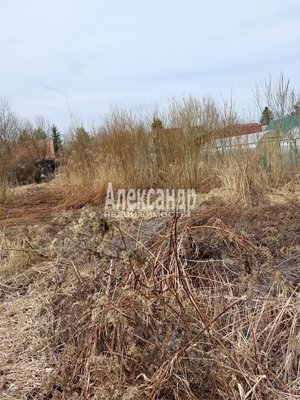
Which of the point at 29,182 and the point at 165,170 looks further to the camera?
the point at 29,182

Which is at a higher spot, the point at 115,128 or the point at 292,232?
the point at 115,128

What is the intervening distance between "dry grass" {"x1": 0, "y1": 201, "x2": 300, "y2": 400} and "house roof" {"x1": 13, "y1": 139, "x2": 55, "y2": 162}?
550 inches

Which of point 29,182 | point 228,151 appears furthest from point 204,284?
point 29,182

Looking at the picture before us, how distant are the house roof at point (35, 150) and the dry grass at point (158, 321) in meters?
14.0

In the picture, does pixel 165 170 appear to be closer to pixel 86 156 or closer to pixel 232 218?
pixel 86 156

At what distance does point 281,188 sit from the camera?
20.0 ft

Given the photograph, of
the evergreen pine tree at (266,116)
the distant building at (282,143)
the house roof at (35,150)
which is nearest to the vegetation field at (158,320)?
the distant building at (282,143)

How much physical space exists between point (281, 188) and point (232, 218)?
277 centimetres

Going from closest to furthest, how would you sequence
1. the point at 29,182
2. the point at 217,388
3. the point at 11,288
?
the point at 217,388, the point at 11,288, the point at 29,182

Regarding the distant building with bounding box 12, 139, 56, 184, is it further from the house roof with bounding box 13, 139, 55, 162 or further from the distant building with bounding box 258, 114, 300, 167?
the distant building with bounding box 258, 114, 300, 167

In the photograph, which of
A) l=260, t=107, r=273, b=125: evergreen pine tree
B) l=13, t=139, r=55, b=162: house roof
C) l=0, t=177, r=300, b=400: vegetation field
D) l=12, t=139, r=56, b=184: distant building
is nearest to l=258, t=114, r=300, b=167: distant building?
l=260, t=107, r=273, b=125: evergreen pine tree

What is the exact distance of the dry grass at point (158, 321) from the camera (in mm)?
1701

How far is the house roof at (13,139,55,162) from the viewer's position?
16281 millimetres

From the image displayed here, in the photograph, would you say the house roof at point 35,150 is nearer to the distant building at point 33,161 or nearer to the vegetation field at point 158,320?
the distant building at point 33,161
